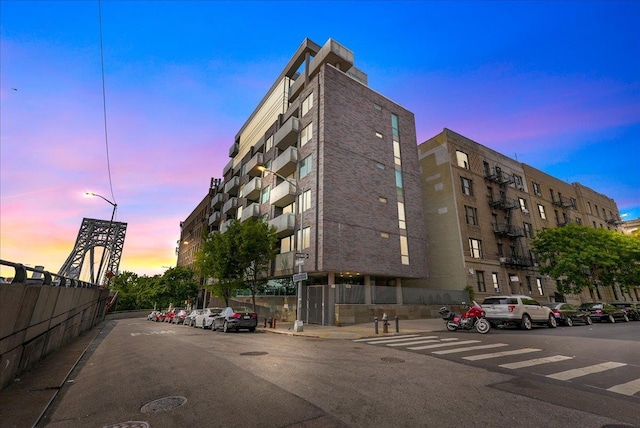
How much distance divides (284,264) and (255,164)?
15.9 meters

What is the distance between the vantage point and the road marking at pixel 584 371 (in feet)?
21.6

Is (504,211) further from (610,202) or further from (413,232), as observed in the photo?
(610,202)

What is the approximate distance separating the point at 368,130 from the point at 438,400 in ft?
91.2

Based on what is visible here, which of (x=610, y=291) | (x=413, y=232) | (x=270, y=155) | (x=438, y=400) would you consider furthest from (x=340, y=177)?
(x=610, y=291)

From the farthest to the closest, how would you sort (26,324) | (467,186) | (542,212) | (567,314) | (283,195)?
(542,212) < (467,186) < (283,195) < (567,314) < (26,324)

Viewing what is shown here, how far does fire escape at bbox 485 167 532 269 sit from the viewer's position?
33438mm

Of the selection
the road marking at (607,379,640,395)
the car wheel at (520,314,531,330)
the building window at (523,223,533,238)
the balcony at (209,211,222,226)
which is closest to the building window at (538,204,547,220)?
the building window at (523,223,533,238)

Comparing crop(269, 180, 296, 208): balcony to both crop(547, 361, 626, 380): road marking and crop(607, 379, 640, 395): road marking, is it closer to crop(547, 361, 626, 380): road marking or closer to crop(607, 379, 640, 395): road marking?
crop(547, 361, 626, 380): road marking

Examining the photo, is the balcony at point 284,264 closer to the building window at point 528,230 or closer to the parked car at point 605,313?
the parked car at point 605,313

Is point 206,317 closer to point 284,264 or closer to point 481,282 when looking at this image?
point 284,264

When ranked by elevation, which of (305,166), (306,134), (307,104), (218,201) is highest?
(307,104)

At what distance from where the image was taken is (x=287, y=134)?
31109 mm

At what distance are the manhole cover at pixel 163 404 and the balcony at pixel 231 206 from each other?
40288 millimetres

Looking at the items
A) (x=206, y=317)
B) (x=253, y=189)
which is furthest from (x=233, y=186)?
(x=206, y=317)
